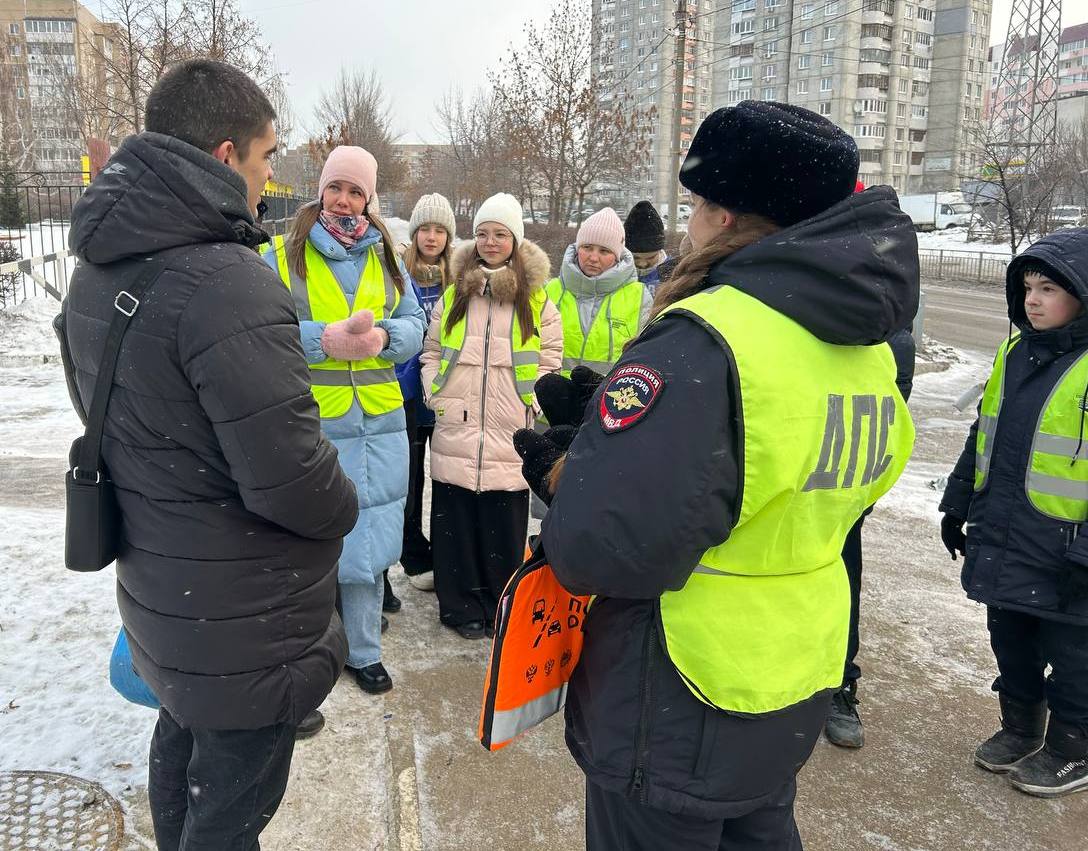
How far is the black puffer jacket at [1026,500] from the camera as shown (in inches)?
113

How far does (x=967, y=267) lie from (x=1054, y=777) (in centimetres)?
3045

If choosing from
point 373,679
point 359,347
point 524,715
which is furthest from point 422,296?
point 524,715

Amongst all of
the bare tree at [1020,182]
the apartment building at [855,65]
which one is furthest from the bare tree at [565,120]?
the apartment building at [855,65]

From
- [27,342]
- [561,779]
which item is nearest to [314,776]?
[561,779]

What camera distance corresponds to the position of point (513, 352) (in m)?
4.00

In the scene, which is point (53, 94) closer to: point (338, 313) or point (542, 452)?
point (338, 313)

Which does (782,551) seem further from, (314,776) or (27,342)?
(27,342)

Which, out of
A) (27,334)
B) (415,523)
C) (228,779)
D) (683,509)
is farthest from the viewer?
(27,334)

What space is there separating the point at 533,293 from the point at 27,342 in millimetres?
8927

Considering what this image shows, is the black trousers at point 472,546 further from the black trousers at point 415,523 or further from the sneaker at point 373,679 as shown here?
the sneaker at point 373,679

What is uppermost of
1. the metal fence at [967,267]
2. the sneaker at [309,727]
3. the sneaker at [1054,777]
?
the metal fence at [967,267]

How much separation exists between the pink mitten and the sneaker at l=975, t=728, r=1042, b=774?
2.77 m

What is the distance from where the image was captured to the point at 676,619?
5.10 feet

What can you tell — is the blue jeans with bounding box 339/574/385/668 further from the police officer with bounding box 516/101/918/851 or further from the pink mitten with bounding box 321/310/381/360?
the police officer with bounding box 516/101/918/851
